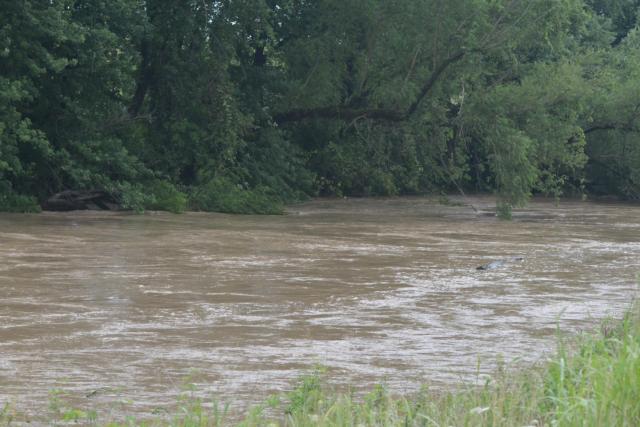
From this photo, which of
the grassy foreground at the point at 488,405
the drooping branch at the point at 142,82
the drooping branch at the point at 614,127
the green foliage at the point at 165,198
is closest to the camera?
the grassy foreground at the point at 488,405

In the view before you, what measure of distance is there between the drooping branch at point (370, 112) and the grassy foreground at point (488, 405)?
21.0 m

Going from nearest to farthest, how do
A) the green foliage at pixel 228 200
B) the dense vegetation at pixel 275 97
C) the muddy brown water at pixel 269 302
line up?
1. the muddy brown water at pixel 269 302
2. the dense vegetation at pixel 275 97
3. the green foliage at pixel 228 200

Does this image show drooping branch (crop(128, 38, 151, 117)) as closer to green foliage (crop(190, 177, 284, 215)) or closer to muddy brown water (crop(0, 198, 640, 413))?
green foliage (crop(190, 177, 284, 215))

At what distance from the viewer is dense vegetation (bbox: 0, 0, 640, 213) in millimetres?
24578

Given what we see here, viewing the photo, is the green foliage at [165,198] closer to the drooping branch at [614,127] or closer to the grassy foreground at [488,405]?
the drooping branch at [614,127]

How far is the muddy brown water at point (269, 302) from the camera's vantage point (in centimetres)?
851

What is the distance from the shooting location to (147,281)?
13.9 metres

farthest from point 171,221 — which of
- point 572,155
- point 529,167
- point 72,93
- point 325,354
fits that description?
point 325,354

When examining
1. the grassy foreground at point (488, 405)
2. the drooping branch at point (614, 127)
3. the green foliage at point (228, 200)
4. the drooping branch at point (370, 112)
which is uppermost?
the drooping branch at point (370, 112)

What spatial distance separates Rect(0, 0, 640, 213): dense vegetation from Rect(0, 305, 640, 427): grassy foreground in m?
16.0

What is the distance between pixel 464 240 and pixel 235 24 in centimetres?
982

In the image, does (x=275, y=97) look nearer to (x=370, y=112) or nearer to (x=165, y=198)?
(x=370, y=112)

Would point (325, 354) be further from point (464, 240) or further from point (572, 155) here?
point (572, 155)

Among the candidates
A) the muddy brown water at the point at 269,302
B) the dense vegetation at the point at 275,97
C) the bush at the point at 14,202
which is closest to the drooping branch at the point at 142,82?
the dense vegetation at the point at 275,97
